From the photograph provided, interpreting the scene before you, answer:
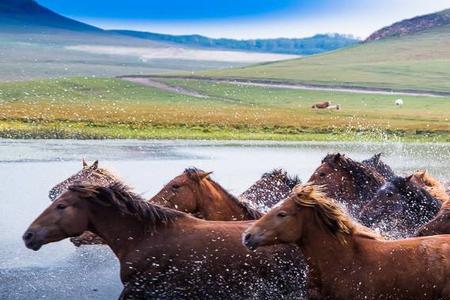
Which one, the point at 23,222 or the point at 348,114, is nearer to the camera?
A: the point at 23,222

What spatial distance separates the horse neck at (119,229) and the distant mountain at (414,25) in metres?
122

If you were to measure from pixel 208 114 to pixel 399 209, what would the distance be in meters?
33.7

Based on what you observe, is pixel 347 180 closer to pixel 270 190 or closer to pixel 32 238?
pixel 270 190

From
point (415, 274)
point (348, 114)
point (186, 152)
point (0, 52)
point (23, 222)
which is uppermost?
point (415, 274)

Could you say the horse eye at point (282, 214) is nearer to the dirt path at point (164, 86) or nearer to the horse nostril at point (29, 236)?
the horse nostril at point (29, 236)

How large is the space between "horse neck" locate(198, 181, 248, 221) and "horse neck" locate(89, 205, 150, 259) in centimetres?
146

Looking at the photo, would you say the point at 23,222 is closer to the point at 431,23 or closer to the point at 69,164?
the point at 69,164

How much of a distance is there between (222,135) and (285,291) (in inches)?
1054

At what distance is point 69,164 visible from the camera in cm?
2159

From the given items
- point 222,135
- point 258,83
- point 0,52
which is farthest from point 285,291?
point 0,52

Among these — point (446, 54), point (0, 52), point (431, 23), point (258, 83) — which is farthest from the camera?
point (0, 52)

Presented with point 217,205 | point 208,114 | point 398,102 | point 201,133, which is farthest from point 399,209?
point 398,102

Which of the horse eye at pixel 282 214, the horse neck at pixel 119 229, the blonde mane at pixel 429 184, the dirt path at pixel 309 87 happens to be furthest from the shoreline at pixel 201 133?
the dirt path at pixel 309 87

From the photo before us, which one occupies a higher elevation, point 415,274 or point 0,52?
point 415,274
